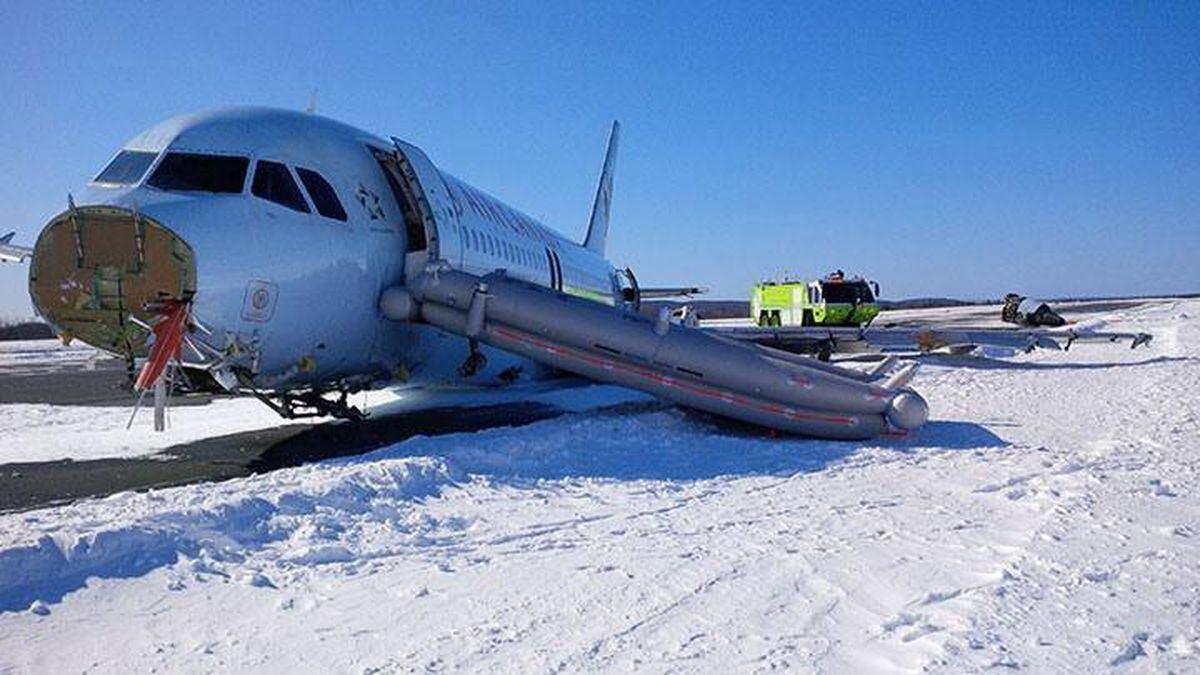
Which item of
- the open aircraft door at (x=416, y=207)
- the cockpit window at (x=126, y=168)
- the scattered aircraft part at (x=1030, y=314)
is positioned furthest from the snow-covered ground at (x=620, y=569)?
the scattered aircraft part at (x=1030, y=314)

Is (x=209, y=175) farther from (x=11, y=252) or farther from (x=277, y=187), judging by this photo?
(x=11, y=252)

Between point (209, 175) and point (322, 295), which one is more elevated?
point (209, 175)

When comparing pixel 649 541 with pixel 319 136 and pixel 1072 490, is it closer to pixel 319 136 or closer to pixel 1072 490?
pixel 1072 490

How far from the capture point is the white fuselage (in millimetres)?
7684

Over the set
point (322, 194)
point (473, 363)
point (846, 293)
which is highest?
point (322, 194)

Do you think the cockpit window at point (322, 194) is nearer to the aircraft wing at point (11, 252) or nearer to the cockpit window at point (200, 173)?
the cockpit window at point (200, 173)

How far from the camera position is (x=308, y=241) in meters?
8.77

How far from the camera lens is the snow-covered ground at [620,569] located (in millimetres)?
3297

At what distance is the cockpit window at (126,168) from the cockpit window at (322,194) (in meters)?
1.46

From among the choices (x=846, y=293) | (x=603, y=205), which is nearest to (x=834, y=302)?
(x=846, y=293)

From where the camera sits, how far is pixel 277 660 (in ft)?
10.6

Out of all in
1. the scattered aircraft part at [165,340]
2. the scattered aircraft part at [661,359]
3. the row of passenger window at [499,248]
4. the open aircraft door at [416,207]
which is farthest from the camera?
the row of passenger window at [499,248]

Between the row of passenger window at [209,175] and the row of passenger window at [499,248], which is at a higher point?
the row of passenger window at [209,175]

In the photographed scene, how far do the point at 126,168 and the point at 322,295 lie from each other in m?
2.20
